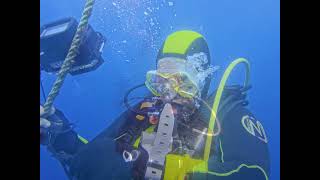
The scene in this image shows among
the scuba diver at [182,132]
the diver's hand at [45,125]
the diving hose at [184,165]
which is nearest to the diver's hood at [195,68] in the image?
the scuba diver at [182,132]

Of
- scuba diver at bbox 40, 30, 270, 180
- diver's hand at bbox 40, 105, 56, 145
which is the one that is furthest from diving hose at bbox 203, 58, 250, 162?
diver's hand at bbox 40, 105, 56, 145

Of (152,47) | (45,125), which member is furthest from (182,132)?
(45,125)

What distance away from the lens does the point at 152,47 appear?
178cm

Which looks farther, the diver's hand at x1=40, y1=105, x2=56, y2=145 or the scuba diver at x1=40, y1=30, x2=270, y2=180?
the diver's hand at x1=40, y1=105, x2=56, y2=145

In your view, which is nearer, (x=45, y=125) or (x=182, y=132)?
(x=182, y=132)

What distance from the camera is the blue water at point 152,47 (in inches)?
68.9

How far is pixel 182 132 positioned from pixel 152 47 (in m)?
0.37

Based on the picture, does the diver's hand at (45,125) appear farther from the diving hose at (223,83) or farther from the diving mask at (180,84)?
the diving hose at (223,83)

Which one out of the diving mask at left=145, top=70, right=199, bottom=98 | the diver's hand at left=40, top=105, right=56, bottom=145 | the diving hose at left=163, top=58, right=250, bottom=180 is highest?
the diving mask at left=145, top=70, right=199, bottom=98

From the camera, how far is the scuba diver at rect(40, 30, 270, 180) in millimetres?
1701

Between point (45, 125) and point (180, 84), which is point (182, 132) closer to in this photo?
point (180, 84)

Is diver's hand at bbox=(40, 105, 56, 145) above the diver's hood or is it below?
below

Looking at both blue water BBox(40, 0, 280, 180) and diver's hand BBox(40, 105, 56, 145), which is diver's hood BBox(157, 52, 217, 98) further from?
diver's hand BBox(40, 105, 56, 145)

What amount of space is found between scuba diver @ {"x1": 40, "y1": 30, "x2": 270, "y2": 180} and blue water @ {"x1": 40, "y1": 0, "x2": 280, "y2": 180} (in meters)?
0.04
